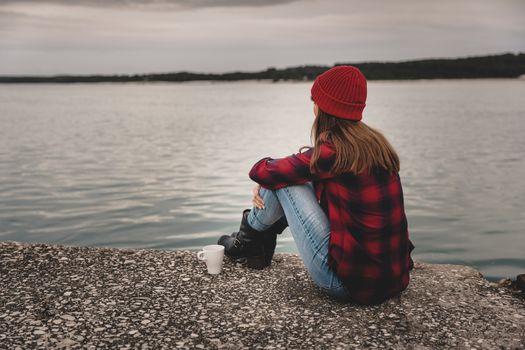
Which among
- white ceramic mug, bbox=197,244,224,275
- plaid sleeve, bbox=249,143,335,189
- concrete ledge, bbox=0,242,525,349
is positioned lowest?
concrete ledge, bbox=0,242,525,349

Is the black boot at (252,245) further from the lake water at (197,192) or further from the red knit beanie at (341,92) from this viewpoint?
the lake water at (197,192)

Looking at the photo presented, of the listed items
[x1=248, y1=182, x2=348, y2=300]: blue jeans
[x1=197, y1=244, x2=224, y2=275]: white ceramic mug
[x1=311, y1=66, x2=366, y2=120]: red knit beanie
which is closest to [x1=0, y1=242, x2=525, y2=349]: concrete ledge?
[x1=197, y1=244, x2=224, y2=275]: white ceramic mug

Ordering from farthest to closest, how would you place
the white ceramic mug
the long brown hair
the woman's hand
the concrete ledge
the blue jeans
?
the white ceramic mug, the woman's hand, the blue jeans, the concrete ledge, the long brown hair

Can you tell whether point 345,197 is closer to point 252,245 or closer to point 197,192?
point 252,245

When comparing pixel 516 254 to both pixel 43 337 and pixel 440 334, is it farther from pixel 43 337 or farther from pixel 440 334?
pixel 43 337

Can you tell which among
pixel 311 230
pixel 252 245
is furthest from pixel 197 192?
pixel 311 230

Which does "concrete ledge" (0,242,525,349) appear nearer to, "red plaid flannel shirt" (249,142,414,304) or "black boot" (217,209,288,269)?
"black boot" (217,209,288,269)

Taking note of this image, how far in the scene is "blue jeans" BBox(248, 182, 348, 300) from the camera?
13.4ft

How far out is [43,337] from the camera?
12.7ft

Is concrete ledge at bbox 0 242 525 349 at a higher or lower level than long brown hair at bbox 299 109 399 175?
lower

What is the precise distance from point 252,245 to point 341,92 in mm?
1927

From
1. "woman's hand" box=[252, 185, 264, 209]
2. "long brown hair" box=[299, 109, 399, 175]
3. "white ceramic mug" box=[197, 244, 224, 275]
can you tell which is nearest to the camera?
"long brown hair" box=[299, 109, 399, 175]

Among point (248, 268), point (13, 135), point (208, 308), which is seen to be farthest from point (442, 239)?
point (13, 135)

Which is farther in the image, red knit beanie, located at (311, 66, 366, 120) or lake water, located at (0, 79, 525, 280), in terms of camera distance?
lake water, located at (0, 79, 525, 280)
